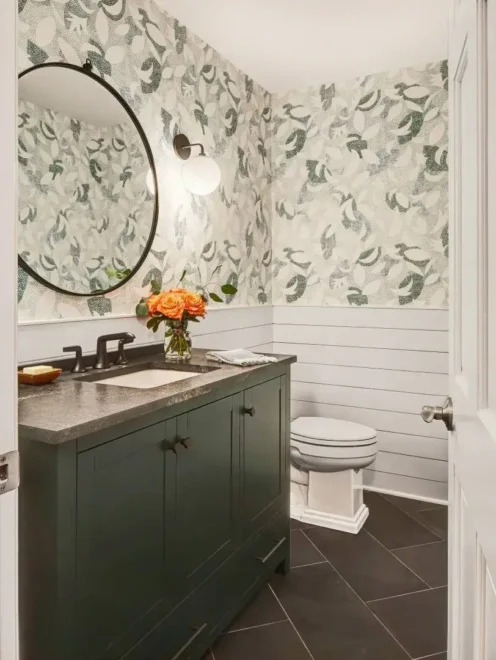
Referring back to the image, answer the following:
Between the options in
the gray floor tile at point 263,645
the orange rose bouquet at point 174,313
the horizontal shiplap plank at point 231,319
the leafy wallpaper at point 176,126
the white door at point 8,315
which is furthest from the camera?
the horizontal shiplap plank at point 231,319

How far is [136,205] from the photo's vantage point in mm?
2232

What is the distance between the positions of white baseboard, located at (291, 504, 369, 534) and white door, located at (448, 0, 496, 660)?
60.9 inches

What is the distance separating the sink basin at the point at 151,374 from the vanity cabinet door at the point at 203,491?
290mm

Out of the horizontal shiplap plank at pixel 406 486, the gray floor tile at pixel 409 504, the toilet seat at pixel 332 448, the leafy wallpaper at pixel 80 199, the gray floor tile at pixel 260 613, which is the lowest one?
the gray floor tile at pixel 260 613

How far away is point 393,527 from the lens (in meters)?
2.71

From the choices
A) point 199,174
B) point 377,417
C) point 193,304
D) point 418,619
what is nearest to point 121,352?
point 193,304

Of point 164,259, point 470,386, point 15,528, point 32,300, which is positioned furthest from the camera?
point 164,259

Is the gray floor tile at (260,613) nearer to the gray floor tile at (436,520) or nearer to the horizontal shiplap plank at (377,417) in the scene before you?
the gray floor tile at (436,520)

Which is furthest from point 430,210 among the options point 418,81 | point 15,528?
point 15,528

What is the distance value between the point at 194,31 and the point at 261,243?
123cm

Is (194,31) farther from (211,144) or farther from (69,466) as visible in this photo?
(69,466)

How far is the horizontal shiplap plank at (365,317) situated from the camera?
9.78 feet

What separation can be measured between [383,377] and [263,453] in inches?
52.2

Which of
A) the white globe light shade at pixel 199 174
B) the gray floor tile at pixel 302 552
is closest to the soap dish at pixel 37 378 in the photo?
the white globe light shade at pixel 199 174
